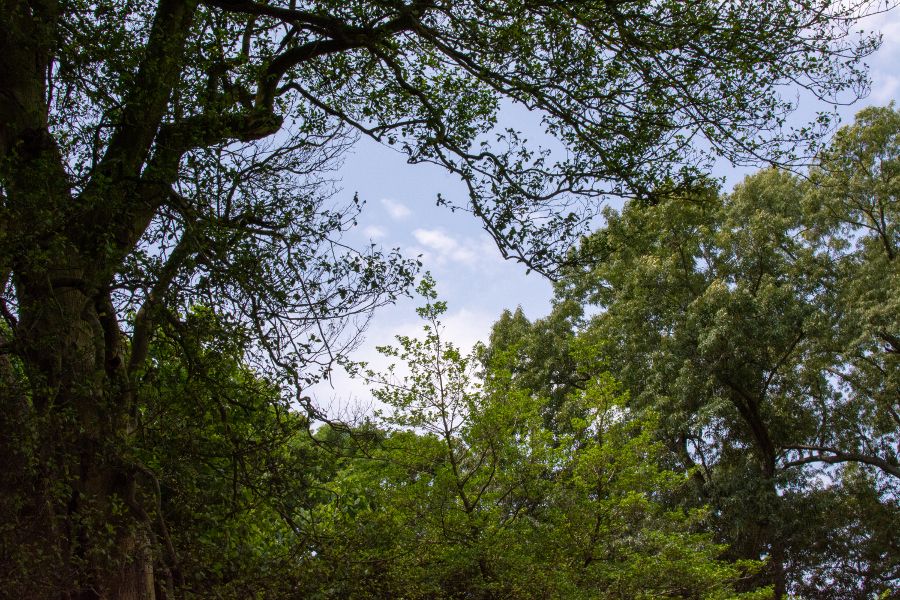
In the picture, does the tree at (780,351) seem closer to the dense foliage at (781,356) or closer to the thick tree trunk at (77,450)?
the dense foliage at (781,356)

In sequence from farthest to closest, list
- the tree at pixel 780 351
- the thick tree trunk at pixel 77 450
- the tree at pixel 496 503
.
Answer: the tree at pixel 780 351 < the tree at pixel 496 503 < the thick tree trunk at pixel 77 450

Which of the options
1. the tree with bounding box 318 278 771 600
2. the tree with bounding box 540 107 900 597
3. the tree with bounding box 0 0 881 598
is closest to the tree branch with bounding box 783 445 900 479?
the tree with bounding box 540 107 900 597

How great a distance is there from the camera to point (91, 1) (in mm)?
5055

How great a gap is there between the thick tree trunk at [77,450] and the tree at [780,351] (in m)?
11.7

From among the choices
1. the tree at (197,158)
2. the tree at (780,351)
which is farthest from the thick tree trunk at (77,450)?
the tree at (780,351)

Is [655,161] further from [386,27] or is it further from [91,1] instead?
[91,1]

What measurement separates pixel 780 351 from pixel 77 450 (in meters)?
14.6

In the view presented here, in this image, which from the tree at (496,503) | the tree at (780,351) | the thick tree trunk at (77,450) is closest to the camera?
the thick tree trunk at (77,450)

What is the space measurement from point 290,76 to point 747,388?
498 inches

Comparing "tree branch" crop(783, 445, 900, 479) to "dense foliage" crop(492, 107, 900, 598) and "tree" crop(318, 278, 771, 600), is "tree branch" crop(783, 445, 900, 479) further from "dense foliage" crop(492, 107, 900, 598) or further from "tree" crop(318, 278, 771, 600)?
"tree" crop(318, 278, 771, 600)

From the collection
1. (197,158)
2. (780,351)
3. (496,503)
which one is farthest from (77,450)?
(780,351)

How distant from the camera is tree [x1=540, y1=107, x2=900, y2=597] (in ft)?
51.4

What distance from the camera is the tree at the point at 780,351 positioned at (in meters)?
15.7

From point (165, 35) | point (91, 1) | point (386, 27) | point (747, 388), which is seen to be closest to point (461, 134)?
point (386, 27)
